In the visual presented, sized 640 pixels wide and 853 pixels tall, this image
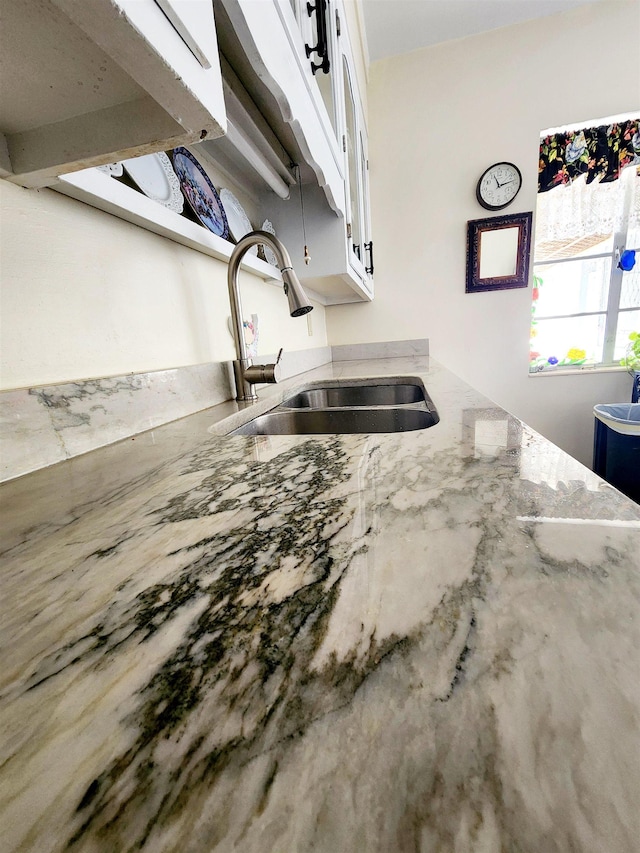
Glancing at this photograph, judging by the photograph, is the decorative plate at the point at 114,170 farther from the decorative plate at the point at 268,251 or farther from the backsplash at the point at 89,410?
the decorative plate at the point at 268,251

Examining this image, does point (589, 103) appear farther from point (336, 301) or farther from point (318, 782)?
point (318, 782)

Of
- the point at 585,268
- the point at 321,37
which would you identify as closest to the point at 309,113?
the point at 321,37

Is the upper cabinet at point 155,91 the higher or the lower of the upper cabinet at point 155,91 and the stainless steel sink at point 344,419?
the higher

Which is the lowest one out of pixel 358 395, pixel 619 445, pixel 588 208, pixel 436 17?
pixel 619 445

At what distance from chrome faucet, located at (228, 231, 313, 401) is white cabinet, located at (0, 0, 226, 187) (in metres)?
0.43

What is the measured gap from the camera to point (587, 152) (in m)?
2.13

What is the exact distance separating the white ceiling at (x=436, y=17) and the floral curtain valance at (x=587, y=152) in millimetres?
626

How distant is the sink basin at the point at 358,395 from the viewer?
4.24ft

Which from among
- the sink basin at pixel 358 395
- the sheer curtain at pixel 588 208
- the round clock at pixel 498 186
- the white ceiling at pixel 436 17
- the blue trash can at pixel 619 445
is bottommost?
the blue trash can at pixel 619 445

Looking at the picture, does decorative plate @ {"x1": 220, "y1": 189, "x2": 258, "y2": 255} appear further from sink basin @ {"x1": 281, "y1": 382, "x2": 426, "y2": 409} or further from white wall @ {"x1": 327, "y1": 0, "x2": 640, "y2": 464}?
white wall @ {"x1": 327, "y1": 0, "x2": 640, "y2": 464}

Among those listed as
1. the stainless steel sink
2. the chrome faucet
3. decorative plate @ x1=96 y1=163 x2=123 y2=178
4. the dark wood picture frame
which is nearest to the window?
the dark wood picture frame

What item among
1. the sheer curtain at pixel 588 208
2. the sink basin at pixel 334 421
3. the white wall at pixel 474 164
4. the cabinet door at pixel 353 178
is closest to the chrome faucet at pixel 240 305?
the sink basin at pixel 334 421

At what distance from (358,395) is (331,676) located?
1257 millimetres

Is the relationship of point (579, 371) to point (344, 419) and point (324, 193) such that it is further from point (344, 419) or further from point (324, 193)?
point (344, 419)
